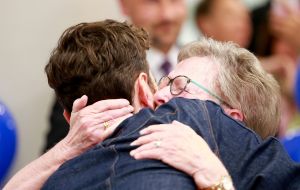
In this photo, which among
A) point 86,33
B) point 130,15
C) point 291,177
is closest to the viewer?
point 291,177

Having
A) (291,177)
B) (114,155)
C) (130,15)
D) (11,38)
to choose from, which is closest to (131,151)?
(114,155)

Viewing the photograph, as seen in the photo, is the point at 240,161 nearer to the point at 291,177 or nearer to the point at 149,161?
the point at 291,177

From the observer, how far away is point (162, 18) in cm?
328

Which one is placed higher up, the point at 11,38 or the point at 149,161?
the point at 149,161

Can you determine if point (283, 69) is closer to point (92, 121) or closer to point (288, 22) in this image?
point (288, 22)

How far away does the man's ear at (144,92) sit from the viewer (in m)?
1.55

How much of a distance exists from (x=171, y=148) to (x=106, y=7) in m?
2.29

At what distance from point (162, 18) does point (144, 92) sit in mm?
1769

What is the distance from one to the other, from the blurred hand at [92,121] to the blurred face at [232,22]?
5.75 feet

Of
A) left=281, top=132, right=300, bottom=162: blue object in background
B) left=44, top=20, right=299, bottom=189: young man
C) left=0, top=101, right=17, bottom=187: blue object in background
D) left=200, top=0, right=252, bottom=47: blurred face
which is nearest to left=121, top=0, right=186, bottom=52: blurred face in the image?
left=200, top=0, right=252, bottom=47: blurred face

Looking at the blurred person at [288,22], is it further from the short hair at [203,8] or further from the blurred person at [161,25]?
the blurred person at [161,25]

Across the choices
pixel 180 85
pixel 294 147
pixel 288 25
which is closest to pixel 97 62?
pixel 180 85

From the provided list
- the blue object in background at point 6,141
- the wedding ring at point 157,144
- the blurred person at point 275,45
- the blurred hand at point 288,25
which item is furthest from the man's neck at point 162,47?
the wedding ring at point 157,144

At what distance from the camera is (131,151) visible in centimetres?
136
